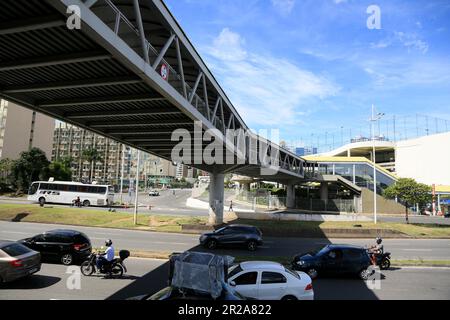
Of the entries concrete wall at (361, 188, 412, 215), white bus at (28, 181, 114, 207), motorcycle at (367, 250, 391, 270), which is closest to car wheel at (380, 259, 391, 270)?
motorcycle at (367, 250, 391, 270)

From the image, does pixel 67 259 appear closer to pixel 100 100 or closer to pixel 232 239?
pixel 100 100

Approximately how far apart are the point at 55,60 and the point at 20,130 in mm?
102129

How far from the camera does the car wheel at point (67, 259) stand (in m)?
14.8

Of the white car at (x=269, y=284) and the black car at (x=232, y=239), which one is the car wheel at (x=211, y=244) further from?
the white car at (x=269, y=284)

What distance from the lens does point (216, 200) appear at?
33062mm

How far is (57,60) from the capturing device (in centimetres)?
1037

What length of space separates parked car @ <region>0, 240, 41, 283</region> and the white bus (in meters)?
38.2

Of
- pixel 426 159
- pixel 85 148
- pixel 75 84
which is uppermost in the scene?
pixel 85 148

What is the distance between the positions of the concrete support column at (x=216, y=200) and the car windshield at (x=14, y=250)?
2120cm

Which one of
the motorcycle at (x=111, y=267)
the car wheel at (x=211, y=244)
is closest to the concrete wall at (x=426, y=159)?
the car wheel at (x=211, y=244)

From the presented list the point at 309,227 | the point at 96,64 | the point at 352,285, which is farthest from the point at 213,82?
the point at 309,227

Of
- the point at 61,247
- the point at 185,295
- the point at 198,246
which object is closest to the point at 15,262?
the point at 61,247
